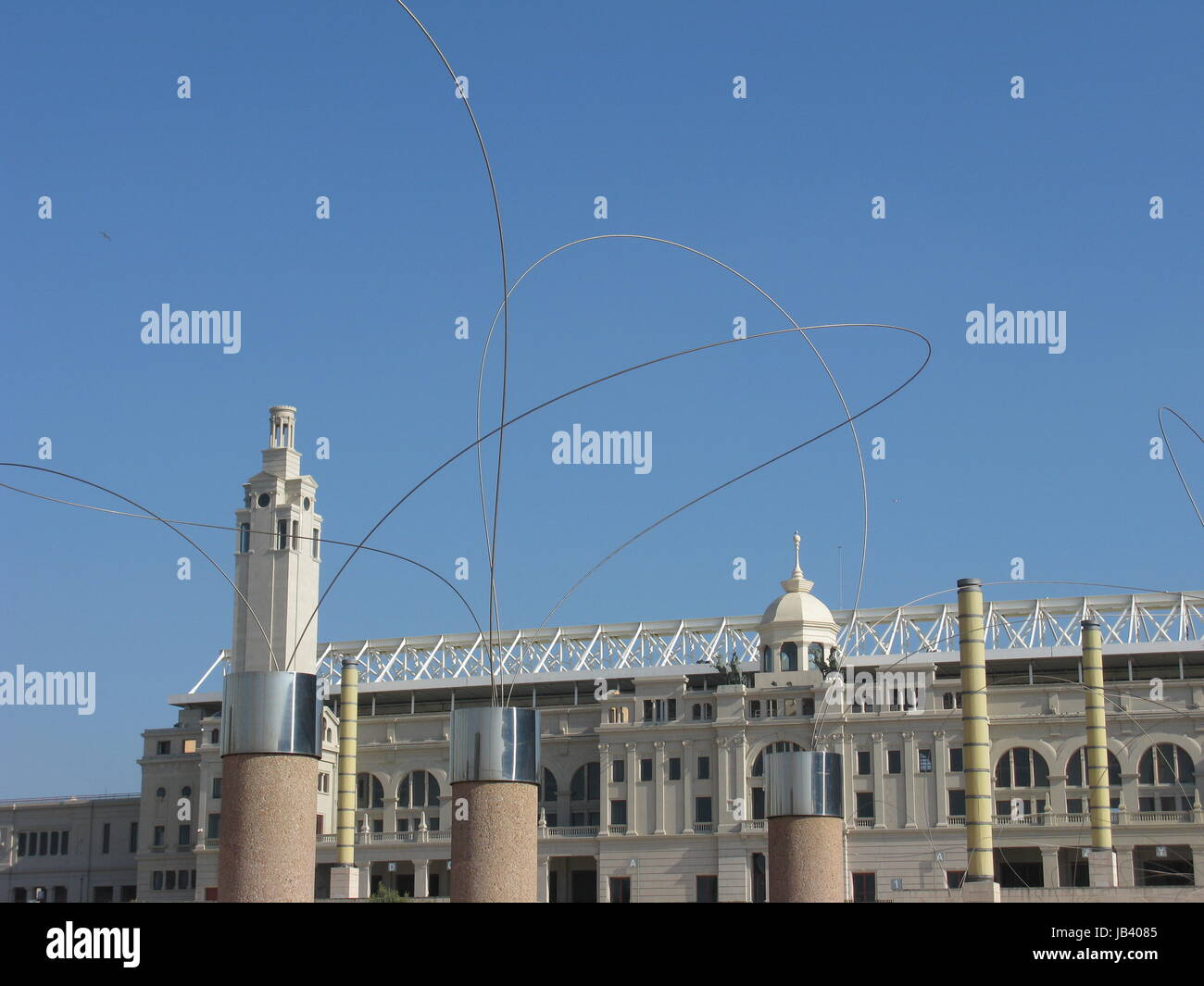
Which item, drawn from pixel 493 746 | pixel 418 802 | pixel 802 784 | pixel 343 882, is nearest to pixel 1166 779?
pixel 343 882

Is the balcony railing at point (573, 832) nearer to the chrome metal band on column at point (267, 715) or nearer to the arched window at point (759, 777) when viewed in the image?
the arched window at point (759, 777)

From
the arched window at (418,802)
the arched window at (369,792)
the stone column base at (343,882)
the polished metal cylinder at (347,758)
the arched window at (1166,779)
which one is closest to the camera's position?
the stone column base at (343,882)

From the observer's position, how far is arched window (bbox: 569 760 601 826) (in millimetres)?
122312

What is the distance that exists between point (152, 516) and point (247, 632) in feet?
218

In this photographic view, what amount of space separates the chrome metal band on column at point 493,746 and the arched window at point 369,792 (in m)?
80.4

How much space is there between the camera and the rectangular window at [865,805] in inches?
4429

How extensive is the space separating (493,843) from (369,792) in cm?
8236

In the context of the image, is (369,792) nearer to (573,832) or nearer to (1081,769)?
(573,832)

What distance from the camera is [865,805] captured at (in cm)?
11288

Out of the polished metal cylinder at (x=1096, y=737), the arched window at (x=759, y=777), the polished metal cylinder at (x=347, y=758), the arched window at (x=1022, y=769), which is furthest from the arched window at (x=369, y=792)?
the polished metal cylinder at (x=1096, y=737)

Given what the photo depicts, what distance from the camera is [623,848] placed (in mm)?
116625

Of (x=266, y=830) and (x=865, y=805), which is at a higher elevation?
(x=865, y=805)
